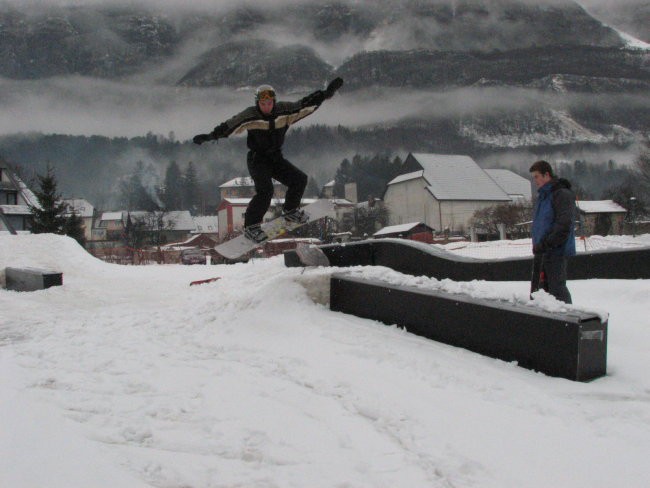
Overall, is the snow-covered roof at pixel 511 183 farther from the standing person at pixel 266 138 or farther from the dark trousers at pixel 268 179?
the standing person at pixel 266 138

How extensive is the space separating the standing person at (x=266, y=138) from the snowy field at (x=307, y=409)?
7.10ft

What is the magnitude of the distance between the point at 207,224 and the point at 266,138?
125252 millimetres

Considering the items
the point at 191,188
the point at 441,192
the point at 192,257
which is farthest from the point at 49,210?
the point at 191,188

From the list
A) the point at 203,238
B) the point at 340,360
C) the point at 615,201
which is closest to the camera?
the point at 340,360

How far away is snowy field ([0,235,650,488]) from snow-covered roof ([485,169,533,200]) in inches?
3802

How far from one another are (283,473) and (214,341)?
3.17 m

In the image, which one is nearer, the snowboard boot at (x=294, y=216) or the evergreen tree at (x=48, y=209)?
the snowboard boot at (x=294, y=216)

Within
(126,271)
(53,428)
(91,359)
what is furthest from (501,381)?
(126,271)

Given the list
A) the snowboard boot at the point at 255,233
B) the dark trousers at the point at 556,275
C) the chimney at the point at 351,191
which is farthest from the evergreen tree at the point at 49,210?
the chimney at the point at 351,191

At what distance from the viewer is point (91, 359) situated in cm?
462

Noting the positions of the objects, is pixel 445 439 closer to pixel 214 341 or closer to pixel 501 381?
pixel 501 381

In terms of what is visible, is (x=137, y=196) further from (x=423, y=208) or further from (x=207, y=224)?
(x=423, y=208)

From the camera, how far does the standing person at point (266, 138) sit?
6953mm

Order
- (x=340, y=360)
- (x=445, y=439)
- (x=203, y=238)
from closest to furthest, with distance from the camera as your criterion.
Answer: (x=445, y=439), (x=340, y=360), (x=203, y=238)
